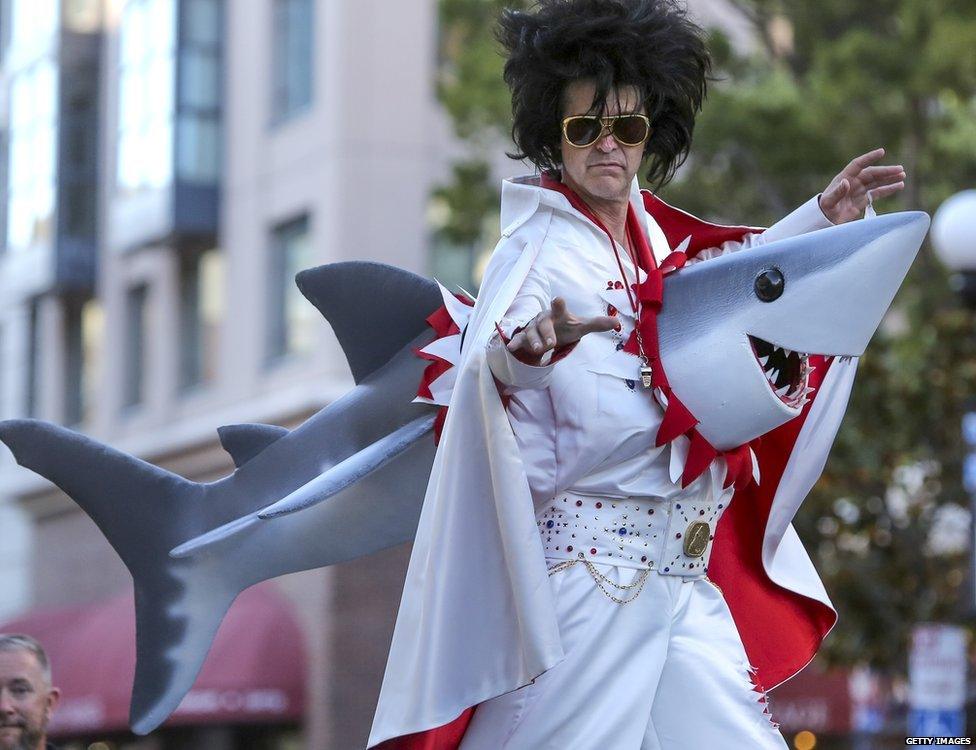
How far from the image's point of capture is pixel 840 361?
13.7 feet

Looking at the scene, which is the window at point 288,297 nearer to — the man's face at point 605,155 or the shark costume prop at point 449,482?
the shark costume prop at point 449,482

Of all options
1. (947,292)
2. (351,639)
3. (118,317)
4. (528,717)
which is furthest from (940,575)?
(118,317)

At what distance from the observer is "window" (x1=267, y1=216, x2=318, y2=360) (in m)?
20.1

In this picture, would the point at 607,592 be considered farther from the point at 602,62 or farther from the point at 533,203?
the point at 602,62

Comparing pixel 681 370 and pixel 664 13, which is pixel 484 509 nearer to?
pixel 681 370

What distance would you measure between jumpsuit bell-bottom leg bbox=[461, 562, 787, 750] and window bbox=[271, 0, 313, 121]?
16582mm

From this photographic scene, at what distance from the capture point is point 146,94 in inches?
910

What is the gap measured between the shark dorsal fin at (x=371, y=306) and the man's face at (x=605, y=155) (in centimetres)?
67

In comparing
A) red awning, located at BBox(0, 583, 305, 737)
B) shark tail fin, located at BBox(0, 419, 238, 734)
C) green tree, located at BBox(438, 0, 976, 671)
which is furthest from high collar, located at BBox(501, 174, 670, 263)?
red awning, located at BBox(0, 583, 305, 737)

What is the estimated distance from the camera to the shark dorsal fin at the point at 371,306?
4684mm

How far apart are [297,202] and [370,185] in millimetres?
1038

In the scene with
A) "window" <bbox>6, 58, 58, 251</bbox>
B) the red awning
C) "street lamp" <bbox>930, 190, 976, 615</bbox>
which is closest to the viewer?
"street lamp" <bbox>930, 190, 976, 615</bbox>

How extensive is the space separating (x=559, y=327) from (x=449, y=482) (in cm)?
49

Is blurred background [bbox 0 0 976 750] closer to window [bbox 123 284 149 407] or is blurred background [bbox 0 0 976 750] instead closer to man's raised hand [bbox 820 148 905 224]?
window [bbox 123 284 149 407]
